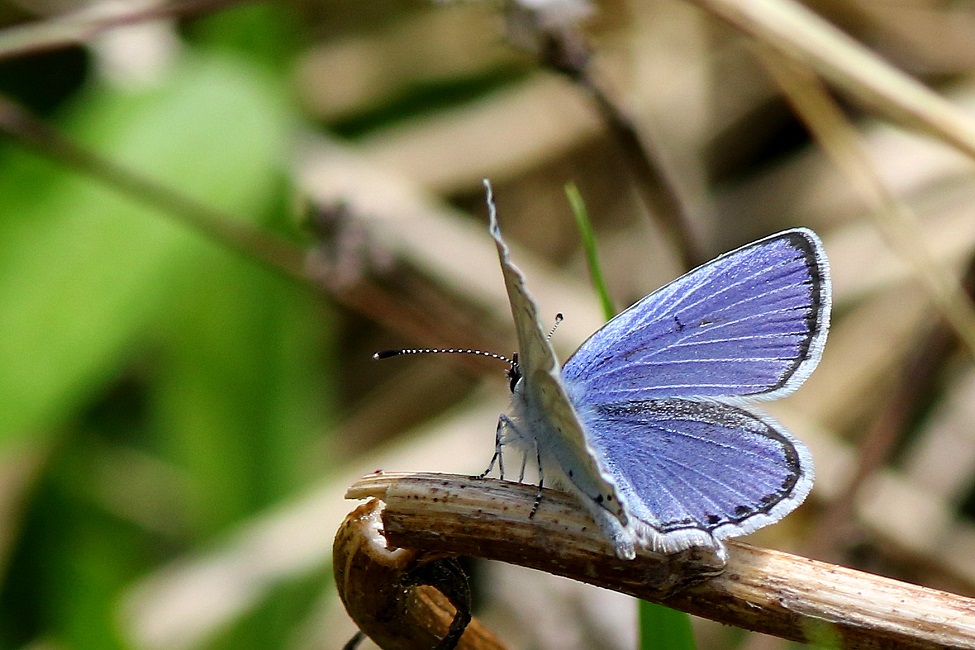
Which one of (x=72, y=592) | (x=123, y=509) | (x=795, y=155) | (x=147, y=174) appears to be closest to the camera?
(x=72, y=592)

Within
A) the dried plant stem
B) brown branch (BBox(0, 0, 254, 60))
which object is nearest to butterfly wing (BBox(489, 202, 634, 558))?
the dried plant stem

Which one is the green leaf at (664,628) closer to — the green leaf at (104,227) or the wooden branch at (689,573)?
the wooden branch at (689,573)

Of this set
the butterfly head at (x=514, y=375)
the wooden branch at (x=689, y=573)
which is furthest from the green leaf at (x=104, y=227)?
the wooden branch at (x=689, y=573)

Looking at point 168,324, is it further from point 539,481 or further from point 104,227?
point 539,481

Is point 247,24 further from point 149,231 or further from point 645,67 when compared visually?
point 645,67

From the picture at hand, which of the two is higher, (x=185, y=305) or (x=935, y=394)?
(x=185, y=305)

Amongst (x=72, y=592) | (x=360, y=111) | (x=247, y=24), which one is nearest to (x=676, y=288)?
(x=72, y=592)

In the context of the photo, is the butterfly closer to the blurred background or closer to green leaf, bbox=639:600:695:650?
green leaf, bbox=639:600:695:650
